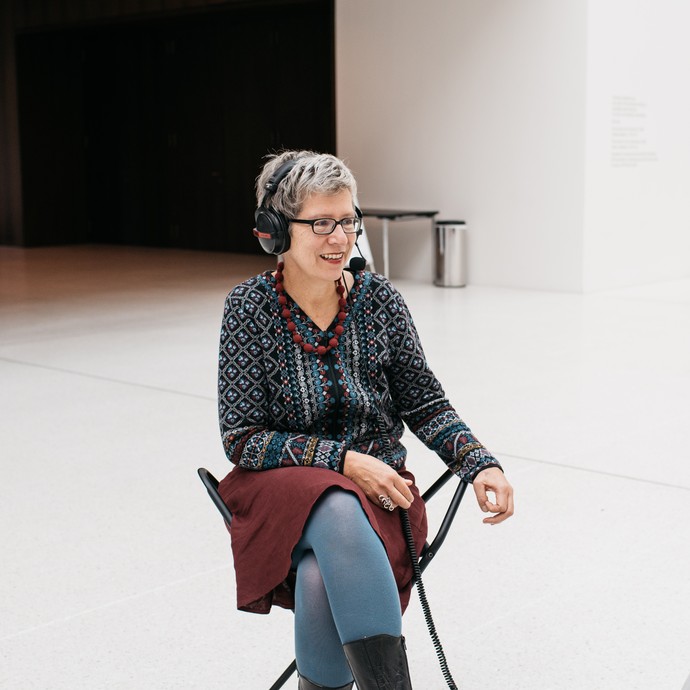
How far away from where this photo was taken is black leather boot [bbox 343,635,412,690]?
1880 millimetres

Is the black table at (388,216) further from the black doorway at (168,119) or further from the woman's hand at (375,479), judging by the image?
the woman's hand at (375,479)

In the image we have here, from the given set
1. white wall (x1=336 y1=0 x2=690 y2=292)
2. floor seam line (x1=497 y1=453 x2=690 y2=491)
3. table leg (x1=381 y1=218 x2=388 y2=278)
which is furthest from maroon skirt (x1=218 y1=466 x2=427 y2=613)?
A: table leg (x1=381 y1=218 x2=388 y2=278)

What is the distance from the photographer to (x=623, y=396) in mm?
5723

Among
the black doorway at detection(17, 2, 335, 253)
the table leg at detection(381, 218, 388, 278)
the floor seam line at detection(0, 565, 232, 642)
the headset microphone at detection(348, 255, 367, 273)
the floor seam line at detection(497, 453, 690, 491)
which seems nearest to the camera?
the headset microphone at detection(348, 255, 367, 273)

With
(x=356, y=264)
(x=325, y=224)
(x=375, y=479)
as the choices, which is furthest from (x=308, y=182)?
(x=375, y=479)

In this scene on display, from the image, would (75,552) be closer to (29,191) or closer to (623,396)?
(623,396)

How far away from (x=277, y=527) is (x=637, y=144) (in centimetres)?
952

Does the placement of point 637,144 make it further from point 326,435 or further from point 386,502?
point 386,502

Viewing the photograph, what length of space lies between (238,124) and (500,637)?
1275 cm

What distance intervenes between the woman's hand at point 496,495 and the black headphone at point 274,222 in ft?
1.96

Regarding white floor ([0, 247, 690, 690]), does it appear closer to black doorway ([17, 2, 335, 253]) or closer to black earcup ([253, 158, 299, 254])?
black earcup ([253, 158, 299, 254])

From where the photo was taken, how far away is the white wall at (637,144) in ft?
33.9

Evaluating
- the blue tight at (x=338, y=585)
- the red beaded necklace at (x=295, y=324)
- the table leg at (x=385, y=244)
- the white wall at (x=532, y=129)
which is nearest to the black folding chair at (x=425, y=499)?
the blue tight at (x=338, y=585)

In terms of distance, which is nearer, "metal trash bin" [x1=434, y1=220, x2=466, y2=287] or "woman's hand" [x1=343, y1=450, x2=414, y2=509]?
"woman's hand" [x1=343, y1=450, x2=414, y2=509]
